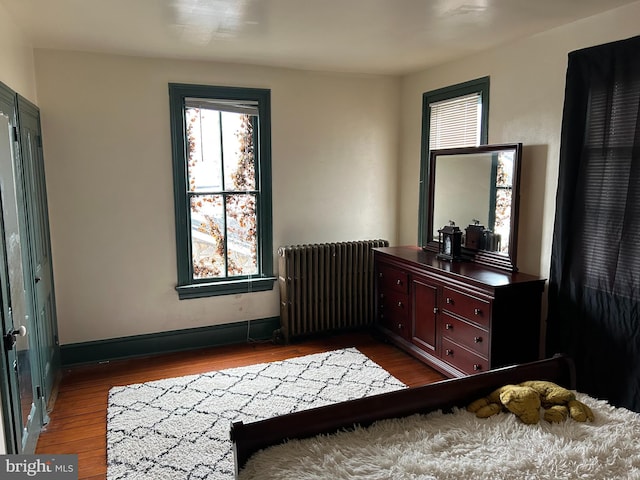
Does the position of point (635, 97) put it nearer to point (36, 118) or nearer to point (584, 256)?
point (584, 256)

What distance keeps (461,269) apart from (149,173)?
2.75 m

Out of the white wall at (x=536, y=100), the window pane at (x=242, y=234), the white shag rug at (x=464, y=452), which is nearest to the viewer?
the white shag rug at (x=464, y=452)

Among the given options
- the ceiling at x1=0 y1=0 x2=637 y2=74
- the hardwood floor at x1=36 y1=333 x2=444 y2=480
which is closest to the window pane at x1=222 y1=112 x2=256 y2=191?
the ceiling at x1=0 y1=0 x2=637 y2=74

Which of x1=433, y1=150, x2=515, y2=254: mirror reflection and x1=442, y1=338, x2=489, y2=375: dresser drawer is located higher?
x1=433, y1=150, x2=515, y2=254: mirror reflection

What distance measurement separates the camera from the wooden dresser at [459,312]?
3213 mm

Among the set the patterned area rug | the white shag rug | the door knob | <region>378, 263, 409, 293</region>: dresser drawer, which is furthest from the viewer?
<region>378, 263, 409, 293</region>: dresser drawer

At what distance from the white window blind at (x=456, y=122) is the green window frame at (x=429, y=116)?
3cm

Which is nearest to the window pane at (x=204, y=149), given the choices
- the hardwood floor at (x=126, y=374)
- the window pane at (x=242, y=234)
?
the window pane at (x=242, y=234)

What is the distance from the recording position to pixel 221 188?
442cm

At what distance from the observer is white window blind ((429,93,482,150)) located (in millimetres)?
4008

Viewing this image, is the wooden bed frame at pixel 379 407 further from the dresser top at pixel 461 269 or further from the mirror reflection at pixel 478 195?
the mirror reflection at pixel 478 195

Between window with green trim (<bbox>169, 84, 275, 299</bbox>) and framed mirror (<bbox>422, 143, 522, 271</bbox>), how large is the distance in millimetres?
1583

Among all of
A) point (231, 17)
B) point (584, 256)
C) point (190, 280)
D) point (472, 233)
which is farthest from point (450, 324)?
point (231, 17)

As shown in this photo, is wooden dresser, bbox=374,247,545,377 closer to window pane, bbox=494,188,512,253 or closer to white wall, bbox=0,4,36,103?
window pane, bbox=494,188,512,253
